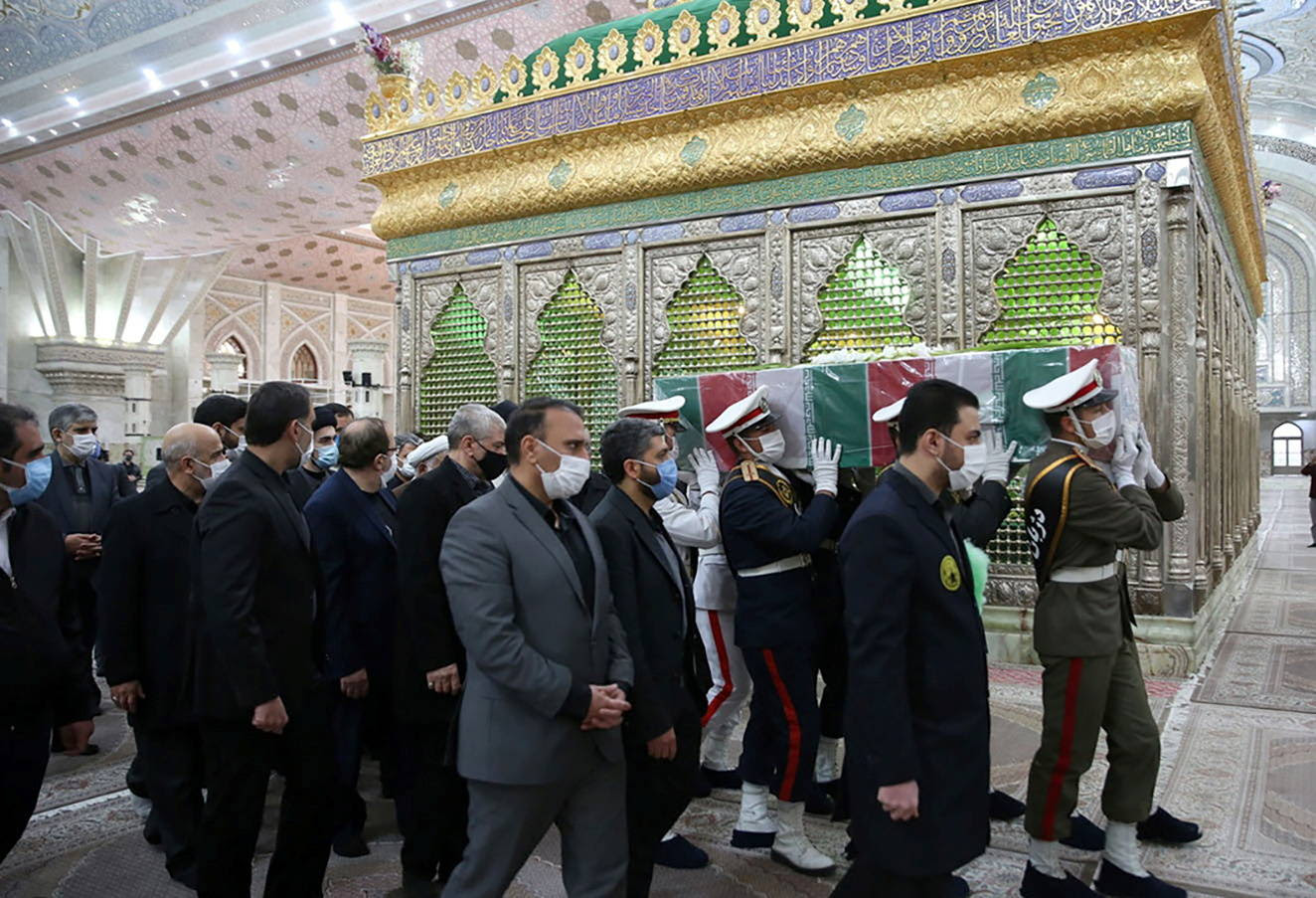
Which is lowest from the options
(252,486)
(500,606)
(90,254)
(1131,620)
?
(1131,620)

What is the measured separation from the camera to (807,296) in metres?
6.75

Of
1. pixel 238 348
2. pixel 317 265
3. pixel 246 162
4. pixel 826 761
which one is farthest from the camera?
pixel 238 348

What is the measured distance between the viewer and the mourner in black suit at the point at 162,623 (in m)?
3.03

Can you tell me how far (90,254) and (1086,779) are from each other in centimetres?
1692

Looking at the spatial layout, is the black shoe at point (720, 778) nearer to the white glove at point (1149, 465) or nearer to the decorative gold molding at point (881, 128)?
the white glove at point (1149, 465)

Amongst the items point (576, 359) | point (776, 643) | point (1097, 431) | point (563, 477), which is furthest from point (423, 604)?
point (576, 359)

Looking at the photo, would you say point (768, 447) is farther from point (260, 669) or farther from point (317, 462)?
point (317, 462)

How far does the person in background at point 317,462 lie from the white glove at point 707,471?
188cm

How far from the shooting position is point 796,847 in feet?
10.0

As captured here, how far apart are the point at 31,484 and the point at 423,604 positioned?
1.36 metres

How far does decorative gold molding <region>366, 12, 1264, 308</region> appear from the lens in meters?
5.65

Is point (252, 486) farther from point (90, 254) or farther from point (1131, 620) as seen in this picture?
point (90, 254)

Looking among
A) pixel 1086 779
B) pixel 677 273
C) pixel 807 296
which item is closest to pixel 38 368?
pixel 677 273

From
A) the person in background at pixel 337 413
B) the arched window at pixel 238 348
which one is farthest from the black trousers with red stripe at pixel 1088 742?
the arched window at pixel 238 348
